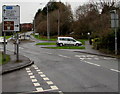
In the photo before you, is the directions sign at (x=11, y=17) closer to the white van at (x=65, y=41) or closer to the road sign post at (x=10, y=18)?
the road sign post at (x=10, y=18)

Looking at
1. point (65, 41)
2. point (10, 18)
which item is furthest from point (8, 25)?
point (65, 41)

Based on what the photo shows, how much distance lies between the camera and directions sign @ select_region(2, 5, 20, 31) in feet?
45.9

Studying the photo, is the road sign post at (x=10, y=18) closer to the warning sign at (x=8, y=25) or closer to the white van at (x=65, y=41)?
the warning sign at (x=8, y=25)

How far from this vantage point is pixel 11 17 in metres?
14.1

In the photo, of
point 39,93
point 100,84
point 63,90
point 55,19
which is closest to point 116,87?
point 100,84

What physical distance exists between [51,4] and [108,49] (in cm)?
6715

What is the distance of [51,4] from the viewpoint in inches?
3349

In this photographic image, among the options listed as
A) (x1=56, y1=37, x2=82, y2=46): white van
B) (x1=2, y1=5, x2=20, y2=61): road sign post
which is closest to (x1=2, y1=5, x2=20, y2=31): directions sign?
(x1=2, y1=5, x2=20, y2=61): road sign post

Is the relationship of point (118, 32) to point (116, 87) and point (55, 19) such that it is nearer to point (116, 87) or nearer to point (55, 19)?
point (116, 87)

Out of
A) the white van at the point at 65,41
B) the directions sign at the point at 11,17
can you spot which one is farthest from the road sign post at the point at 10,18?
the white van at the point at 65,41

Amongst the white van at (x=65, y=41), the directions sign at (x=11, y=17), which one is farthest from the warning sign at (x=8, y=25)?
the white van at (x=65, y=41)

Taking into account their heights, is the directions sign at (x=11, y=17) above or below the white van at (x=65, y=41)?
above

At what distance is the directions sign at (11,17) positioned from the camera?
14.0 metres

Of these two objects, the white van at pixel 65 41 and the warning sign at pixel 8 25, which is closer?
the warning sign at pixel 8 25
